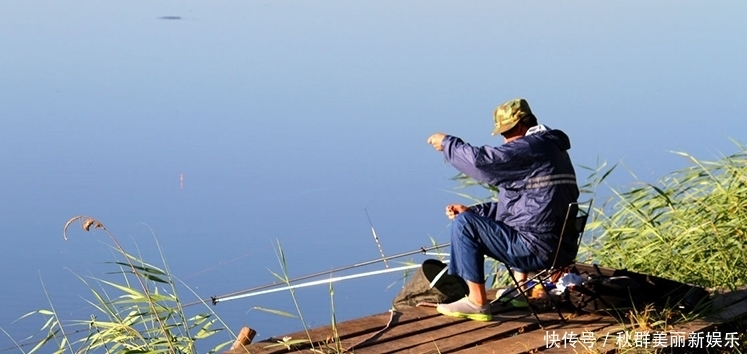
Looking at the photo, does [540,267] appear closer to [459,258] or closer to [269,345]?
[459,258]

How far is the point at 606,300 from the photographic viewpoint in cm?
568

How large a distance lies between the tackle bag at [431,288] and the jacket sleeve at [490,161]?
49 cm

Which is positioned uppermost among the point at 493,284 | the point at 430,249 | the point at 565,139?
the point at 565,139

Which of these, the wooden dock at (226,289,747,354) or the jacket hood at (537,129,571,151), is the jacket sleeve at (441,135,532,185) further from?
the wooden dock at (226,289,747,354)

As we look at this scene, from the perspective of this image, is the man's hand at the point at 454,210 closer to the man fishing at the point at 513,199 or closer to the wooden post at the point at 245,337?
the man fishing at the point at 513,199

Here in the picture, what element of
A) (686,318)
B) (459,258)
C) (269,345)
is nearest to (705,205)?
(686,318)

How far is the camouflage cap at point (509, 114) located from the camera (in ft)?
18.2

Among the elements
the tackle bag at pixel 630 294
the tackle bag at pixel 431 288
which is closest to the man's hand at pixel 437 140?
the tackle bag at pixel 431 288

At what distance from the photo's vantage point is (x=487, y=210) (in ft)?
19.5

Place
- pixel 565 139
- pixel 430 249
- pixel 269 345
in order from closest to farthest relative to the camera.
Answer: pixel 269 345 < pixel 565 139 < pixel 430 249

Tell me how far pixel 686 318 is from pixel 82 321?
2.53 metres

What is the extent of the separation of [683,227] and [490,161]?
2.42 metres

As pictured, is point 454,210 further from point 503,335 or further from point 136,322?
point 136,322

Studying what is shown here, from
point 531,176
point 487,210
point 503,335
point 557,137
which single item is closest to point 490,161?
point 531,176
